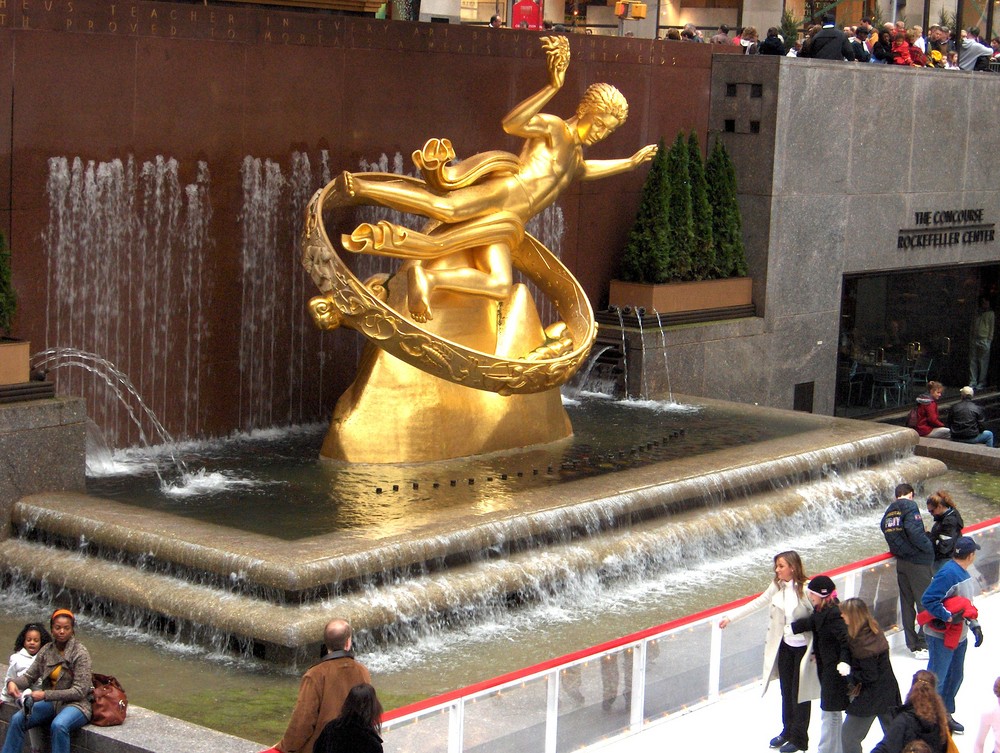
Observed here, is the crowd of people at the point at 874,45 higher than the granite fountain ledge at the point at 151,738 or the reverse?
higher

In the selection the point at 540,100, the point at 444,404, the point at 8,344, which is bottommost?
the point at 444,404

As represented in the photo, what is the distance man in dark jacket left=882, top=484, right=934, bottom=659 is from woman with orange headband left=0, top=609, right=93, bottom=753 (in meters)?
4.78

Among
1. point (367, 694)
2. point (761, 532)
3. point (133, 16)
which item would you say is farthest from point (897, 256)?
point (367, 694)

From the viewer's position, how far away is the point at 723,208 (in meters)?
19.0

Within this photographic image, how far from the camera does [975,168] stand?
22641 millimetres

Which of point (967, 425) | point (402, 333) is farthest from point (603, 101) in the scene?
point (967, 425)

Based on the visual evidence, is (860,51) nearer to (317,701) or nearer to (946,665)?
(946,665)

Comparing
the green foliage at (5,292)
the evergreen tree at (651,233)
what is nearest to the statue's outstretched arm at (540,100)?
the evergreen tree at (651,233)

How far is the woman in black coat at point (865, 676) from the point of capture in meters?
8.39

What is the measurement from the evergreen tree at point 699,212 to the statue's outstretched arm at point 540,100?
4241mm

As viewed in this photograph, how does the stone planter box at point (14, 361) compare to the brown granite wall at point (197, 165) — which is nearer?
the stone planter box at point (14, 361)

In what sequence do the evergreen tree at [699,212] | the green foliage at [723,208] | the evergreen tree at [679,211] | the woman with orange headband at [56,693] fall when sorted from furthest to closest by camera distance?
the green foliage at [723,208]
the evergreen tree at [699,212]
the evergreen tree at [679,211]
the woman with orange headband at [56,693]

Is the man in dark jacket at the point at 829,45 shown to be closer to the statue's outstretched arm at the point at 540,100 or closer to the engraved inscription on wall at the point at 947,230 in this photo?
the engraved inscription on wall at the point at 947,230

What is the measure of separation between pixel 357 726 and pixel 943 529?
16.2ft
